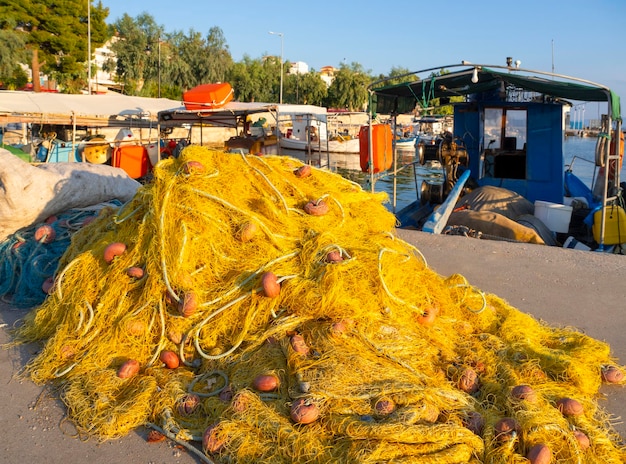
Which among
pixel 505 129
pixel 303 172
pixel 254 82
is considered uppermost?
pixel 254 82

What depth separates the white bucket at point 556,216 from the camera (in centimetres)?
970

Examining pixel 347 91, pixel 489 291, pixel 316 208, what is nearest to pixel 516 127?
pixel 489 291

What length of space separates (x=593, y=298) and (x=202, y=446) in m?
3.91

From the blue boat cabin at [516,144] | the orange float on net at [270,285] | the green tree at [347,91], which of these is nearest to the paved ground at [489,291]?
the orange float on net at [270,285]

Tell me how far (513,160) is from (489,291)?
776cm

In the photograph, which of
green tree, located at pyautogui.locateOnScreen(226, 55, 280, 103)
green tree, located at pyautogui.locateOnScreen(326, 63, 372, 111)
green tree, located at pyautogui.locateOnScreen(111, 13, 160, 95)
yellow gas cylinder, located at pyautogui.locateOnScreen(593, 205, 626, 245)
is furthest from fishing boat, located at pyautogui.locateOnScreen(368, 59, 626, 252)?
green tree, located at pyautogui.locateOnScreen(326, 63, 372, 111)

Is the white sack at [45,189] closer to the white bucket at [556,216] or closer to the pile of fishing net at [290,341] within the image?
the pile of fishing net at [290,341]

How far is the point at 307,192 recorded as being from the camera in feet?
15.1

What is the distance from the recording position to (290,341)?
11.1ft

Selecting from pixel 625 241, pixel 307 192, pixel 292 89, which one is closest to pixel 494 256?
pixel 307 192

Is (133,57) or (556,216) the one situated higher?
(133,57)

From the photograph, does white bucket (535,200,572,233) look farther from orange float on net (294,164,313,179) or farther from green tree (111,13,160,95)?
green tree (111,13,160,95)

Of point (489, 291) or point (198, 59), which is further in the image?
point (198, 59)

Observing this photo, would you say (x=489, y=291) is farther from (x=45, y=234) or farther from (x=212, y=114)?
(x=212, y=114)
